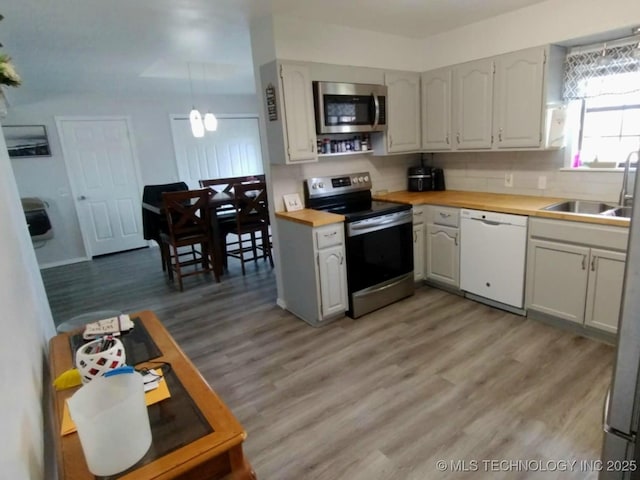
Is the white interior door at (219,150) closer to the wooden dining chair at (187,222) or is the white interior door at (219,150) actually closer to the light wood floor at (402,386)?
the wooden dining chair at (187,222)

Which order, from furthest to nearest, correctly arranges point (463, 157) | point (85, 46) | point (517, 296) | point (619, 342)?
point (463, 157)
point (85, 46)
point (517, 296)
point (619, 342)

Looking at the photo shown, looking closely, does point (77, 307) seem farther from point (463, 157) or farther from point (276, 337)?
point (463, 157)

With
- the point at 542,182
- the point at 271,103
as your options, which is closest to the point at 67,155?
the point at 271,103

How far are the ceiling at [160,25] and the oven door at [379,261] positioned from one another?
5.37 feet

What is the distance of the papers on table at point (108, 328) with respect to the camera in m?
1.55

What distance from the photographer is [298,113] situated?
3.00 m

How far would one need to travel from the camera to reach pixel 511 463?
1.73 metres

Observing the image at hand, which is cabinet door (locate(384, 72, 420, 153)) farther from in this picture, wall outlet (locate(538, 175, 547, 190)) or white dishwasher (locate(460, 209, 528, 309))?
wall outlet (locate(538, 175, 547, 190))

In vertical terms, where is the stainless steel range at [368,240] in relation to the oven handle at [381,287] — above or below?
above

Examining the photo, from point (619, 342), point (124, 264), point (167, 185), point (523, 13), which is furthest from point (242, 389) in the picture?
point (167, 185)

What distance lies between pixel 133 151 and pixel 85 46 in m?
2.76

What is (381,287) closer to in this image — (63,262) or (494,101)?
(494,101)

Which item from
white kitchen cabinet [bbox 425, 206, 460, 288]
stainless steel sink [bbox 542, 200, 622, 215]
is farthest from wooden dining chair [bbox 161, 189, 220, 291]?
stainless steel sink [bbox 542, 200, 622, 215]

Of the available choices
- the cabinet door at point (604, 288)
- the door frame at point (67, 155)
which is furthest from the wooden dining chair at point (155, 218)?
the cabinet door at point (604, 288)
